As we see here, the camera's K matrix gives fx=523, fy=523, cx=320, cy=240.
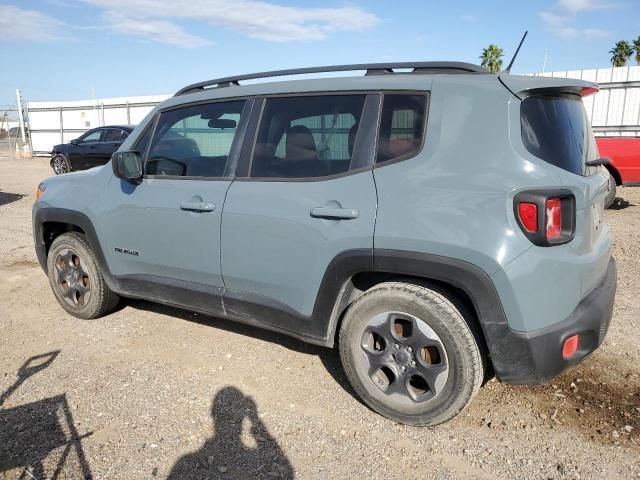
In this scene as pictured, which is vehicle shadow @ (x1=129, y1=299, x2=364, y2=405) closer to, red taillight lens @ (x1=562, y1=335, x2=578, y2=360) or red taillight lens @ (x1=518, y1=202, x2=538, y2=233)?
red taillight lens @ (x1=562, y1=335, x2=578, y2=360)

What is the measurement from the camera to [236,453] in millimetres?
2674

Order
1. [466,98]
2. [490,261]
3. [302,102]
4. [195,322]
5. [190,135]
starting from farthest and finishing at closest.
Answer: [195,322] < [190,135] < [302,102] < [466,98] < [490,261]

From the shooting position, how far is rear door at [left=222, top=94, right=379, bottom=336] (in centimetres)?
284

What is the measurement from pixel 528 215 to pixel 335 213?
38.1 inches

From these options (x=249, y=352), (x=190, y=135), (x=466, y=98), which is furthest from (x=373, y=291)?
(x=190, y=135)

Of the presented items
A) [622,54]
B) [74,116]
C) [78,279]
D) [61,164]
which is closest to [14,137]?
[74,116]

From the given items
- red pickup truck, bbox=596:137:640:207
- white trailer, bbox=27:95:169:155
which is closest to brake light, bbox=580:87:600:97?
red pickup truck, bbox=596:137:640:207

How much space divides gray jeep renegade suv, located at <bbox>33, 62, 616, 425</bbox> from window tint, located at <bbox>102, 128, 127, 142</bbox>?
1215 centimetres

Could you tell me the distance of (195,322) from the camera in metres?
4.36

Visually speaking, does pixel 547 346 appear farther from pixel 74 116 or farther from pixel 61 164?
pixel 74 116

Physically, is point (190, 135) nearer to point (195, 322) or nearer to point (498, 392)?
point (195, 322)

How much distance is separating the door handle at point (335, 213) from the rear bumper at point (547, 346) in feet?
3.10

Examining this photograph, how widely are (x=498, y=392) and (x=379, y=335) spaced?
3.16 feet

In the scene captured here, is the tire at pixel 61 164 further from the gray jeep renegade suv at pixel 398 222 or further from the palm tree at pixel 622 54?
the palm tree at pixel 622 54
